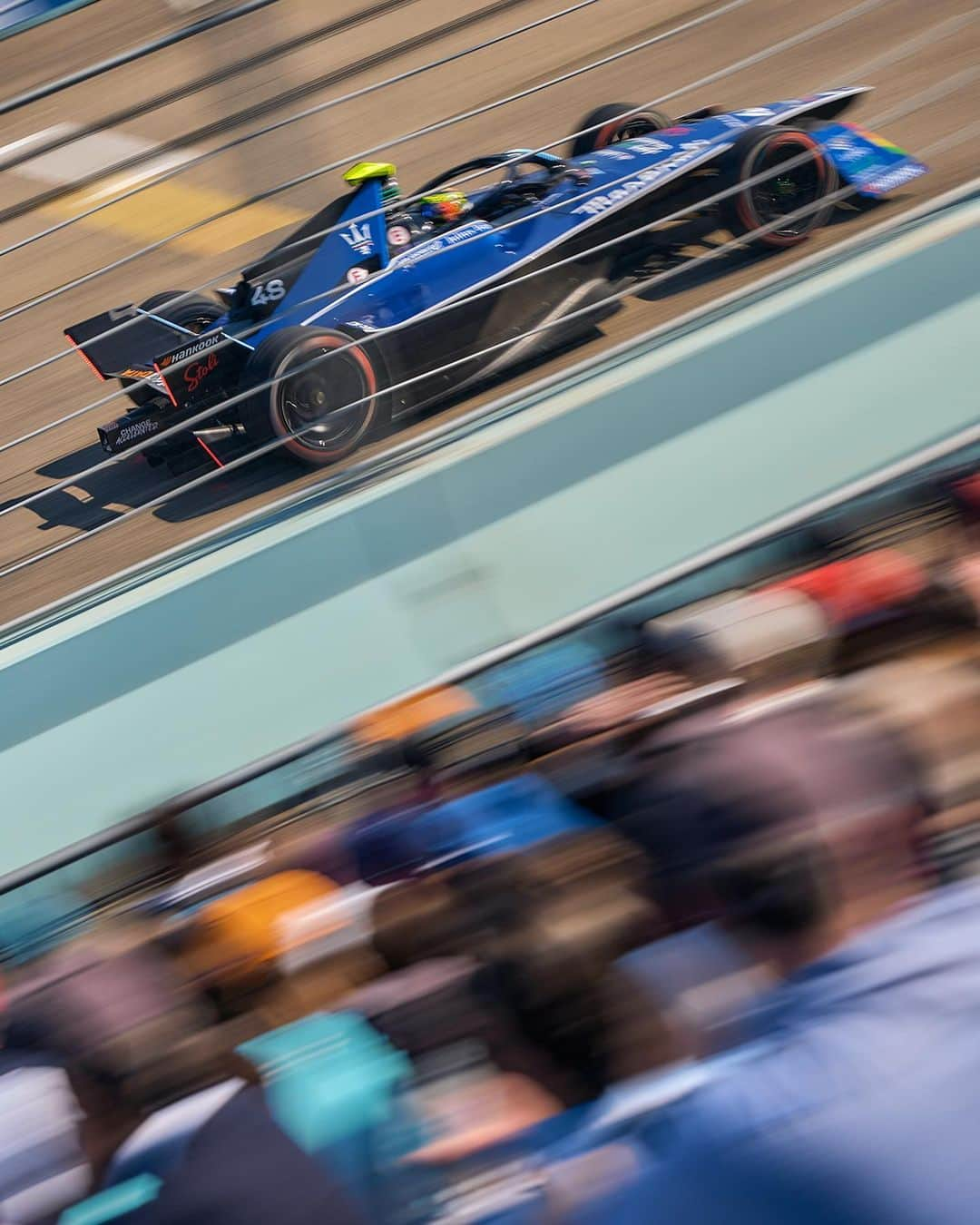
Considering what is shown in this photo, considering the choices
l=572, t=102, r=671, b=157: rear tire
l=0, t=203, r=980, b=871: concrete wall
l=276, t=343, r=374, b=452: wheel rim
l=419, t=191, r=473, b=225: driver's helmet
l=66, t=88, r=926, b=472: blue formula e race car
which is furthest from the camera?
l=572, t=102, r=671, b=157: rear tire

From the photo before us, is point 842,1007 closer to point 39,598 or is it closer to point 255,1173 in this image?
point 255,1173

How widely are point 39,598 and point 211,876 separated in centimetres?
72

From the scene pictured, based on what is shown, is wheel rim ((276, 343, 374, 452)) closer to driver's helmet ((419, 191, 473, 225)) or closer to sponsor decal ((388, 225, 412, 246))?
sponsor decal ((388, 225, 412, 246))

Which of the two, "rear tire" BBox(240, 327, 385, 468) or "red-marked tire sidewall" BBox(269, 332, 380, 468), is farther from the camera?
"rear tire" BBox(240, 327, 385, 468)

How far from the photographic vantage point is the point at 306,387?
4129 millimetres

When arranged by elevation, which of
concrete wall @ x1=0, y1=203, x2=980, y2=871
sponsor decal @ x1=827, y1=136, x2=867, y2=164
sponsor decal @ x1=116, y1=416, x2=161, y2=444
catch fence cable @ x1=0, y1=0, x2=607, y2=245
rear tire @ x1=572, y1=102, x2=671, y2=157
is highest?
catch fence cable @ x1=0, y1=0, x2=607, y2=245

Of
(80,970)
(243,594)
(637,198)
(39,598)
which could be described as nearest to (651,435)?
(243,594)

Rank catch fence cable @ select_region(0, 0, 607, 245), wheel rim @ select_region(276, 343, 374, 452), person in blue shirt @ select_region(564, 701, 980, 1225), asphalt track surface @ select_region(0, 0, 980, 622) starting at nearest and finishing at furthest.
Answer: person in blue shirt @ select_region(564, 701, 980, 1225)
catch fence cable @ select_region(0, 0, 607, 245)
asphalt track surface @ select_region(0, 0, 980, 622)
wheel rim @ select_region(276, 343, 374, 452)

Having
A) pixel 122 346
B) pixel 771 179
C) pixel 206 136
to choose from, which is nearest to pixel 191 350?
pixel 122 346

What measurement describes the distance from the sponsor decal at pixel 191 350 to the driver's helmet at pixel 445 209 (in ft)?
2.70

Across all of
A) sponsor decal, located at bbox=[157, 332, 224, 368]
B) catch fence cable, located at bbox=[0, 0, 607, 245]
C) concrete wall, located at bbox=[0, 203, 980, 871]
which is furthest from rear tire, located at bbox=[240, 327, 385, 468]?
concrete wall, located at bbox=[0, 203, 980, 871]

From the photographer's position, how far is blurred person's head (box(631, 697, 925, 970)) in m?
1.50

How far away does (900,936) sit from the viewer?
1333 millimetres

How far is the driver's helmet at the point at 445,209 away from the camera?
14.7 feet
